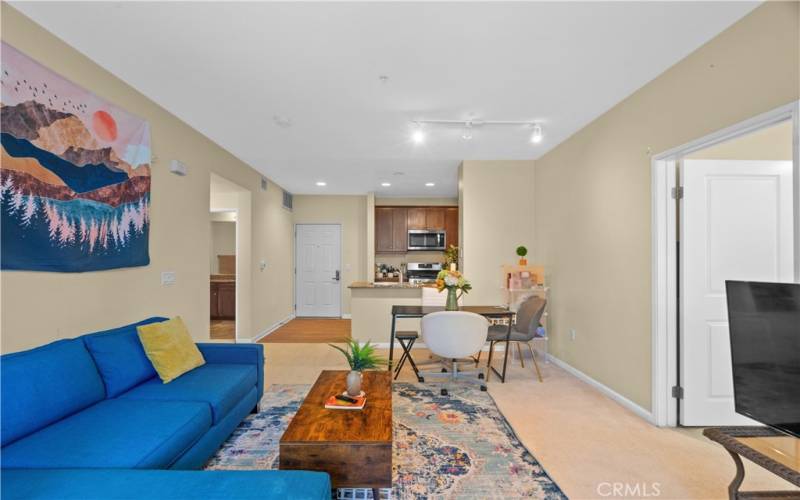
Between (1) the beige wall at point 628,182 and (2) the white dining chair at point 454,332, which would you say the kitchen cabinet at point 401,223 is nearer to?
(1) the beige wall at point 628,182

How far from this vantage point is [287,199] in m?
7.25

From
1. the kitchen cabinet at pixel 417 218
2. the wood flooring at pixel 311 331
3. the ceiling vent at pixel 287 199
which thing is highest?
the ceiling vent at pixel 287 199

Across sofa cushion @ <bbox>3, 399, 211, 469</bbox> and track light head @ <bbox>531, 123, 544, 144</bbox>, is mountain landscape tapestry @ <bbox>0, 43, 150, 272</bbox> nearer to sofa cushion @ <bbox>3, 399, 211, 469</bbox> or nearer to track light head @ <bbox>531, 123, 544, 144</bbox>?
sofa cushion @ <bbox>3, 399, 211, 469</bbox>

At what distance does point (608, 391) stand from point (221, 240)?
749 cm

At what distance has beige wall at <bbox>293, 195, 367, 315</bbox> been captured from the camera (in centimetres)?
764

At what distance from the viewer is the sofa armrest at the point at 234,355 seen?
2859 millimetres

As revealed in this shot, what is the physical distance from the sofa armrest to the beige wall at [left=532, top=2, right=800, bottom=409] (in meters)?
3.10

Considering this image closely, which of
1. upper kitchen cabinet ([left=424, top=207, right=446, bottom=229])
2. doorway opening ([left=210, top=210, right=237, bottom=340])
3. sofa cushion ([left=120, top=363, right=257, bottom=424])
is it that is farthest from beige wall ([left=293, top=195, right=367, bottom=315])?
sofa cushion ([left=120, top=363, right=257, bottom=424])

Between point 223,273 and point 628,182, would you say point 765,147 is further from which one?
point 223,273

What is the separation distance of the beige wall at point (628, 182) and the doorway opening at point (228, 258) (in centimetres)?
400

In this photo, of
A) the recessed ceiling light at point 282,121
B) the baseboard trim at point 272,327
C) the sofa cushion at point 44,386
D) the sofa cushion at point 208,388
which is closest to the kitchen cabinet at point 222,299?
the baseboard trim at point 272,327

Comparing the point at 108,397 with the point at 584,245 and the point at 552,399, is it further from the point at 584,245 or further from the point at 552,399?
the point at 584,245

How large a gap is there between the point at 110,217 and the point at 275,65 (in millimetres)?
1603

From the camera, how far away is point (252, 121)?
355 cm
